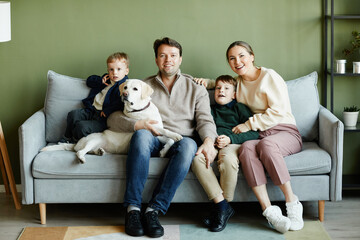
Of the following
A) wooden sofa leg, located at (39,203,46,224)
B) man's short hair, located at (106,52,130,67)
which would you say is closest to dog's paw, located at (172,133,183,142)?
man's short hair, located at (106,52,130,67)

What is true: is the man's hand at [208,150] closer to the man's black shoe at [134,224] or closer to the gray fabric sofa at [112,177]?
the gray fabric sofa at [112,177]

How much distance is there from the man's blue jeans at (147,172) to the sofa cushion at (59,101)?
0.72m

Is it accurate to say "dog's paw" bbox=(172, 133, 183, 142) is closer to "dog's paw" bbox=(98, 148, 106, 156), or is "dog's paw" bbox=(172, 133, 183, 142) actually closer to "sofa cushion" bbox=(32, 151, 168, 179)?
"sofa cushion" bbox=(32, 151, 168, 179)

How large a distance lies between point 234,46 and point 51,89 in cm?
126

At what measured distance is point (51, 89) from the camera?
344 cm

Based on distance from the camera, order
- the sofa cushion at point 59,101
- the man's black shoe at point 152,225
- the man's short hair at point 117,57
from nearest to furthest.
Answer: the man's black shoe at point 152,225
the man's short hair at point 117,57
the sofa cushion at point 59,101

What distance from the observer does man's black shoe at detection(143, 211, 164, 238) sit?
2791 mm

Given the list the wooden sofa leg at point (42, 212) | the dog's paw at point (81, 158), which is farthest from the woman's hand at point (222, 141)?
the wooden sofa leg at point (42, 212)

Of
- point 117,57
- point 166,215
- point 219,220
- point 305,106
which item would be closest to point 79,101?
point 117,57

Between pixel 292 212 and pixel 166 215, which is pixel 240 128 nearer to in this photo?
pixel 292 212

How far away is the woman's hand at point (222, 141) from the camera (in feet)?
10.0

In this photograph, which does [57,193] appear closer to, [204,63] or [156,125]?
[156,125]

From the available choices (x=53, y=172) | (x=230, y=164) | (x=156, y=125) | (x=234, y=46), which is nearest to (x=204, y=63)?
(x=234, y=46)

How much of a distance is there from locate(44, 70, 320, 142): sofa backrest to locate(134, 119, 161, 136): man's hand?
1.70 feet
